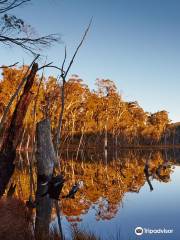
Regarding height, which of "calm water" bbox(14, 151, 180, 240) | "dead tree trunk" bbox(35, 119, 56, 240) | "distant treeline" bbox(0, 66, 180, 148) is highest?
"distant treeline" bbox(0, 66, 180, 148)

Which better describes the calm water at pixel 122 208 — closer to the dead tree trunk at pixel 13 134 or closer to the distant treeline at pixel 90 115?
the dead tree trunk at pixel 13 134

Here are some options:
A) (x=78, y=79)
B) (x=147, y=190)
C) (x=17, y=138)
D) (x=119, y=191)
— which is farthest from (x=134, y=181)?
(x=78, y=79)

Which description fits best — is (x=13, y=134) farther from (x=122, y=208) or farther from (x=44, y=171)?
(x=122, y=208)

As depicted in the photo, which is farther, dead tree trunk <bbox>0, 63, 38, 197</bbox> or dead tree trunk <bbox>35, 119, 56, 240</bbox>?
dead tree trunk <bbox>0, 63, 38, 197</bbox>

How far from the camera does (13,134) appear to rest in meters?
8.75

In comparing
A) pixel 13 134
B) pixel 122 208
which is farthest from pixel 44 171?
pixel 122 208

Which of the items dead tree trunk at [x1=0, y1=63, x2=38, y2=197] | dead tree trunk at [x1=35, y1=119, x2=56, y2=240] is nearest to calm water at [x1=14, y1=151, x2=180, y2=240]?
dead tree trunk at [x1=35, y1=119, x2=56, y2=240]

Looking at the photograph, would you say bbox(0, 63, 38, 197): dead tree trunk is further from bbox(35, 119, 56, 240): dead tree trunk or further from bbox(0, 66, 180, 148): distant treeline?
bbox(0, 66, 180, 148): distant treeline

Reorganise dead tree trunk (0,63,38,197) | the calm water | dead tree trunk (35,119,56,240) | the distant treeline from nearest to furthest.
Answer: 1. dead tree trunk (35,119,56,240)
2. dead tree trunk (0,63,38,197)
3. the calm water
4. the distant treeline

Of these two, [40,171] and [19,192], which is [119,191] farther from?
[40,171]

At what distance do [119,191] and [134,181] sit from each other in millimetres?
4160

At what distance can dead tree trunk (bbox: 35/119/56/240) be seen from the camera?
7.59m

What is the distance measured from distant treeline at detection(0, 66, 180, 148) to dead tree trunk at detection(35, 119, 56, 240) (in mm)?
24197

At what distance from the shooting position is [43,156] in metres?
7.66
